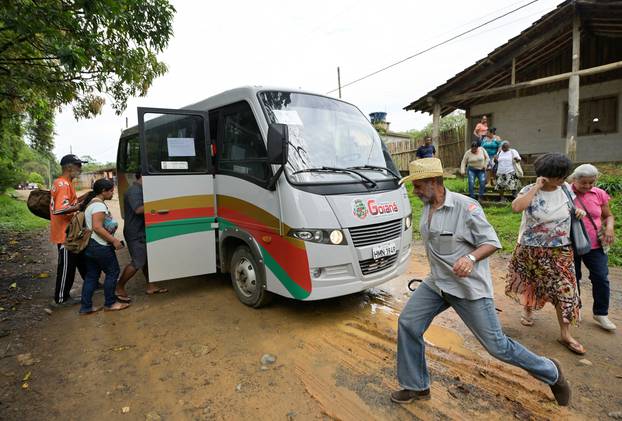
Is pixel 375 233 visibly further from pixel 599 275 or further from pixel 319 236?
pixel 599 275

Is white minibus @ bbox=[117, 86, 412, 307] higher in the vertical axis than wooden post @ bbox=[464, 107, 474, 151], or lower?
lower

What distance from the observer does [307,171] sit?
357 cm

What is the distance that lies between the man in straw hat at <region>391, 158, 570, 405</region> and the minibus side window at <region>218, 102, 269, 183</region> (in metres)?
1.92

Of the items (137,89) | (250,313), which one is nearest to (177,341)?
(250,313)

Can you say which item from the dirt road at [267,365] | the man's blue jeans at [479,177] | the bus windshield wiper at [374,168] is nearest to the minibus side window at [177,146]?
the dirt road at [267,365]

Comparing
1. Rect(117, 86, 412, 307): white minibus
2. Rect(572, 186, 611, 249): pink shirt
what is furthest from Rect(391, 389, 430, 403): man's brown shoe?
Rect(572, 186, 611, 249): pink shirt

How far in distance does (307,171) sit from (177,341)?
2177mm

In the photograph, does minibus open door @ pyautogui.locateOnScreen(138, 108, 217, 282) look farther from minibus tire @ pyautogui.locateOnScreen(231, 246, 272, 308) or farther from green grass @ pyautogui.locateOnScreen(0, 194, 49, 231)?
green grass @ pyautogui.locateOnScreen(0, 194, 49, 231)

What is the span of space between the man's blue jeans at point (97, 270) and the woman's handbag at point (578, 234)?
194 inches

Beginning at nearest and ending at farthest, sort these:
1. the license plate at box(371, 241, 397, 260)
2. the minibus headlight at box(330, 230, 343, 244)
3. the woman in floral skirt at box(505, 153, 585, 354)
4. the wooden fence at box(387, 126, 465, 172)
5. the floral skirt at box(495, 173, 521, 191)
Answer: the woman in floral skirt at box(505, 153, 585, 354) < the minibus headlight at box(330, 230, 343, 244) < the license plate at box(371, 241, 397, 260) < the floral skirt at box(495, 173, 521, 191) < the wooden fence at box(387, 126, 465, 172)

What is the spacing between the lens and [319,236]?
335 centimetres

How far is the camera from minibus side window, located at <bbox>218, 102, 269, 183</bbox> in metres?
3.83

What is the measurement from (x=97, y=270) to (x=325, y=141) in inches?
125

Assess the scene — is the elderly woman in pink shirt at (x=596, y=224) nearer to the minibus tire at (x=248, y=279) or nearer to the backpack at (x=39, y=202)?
the minibus tire at (x=248, y=279)
